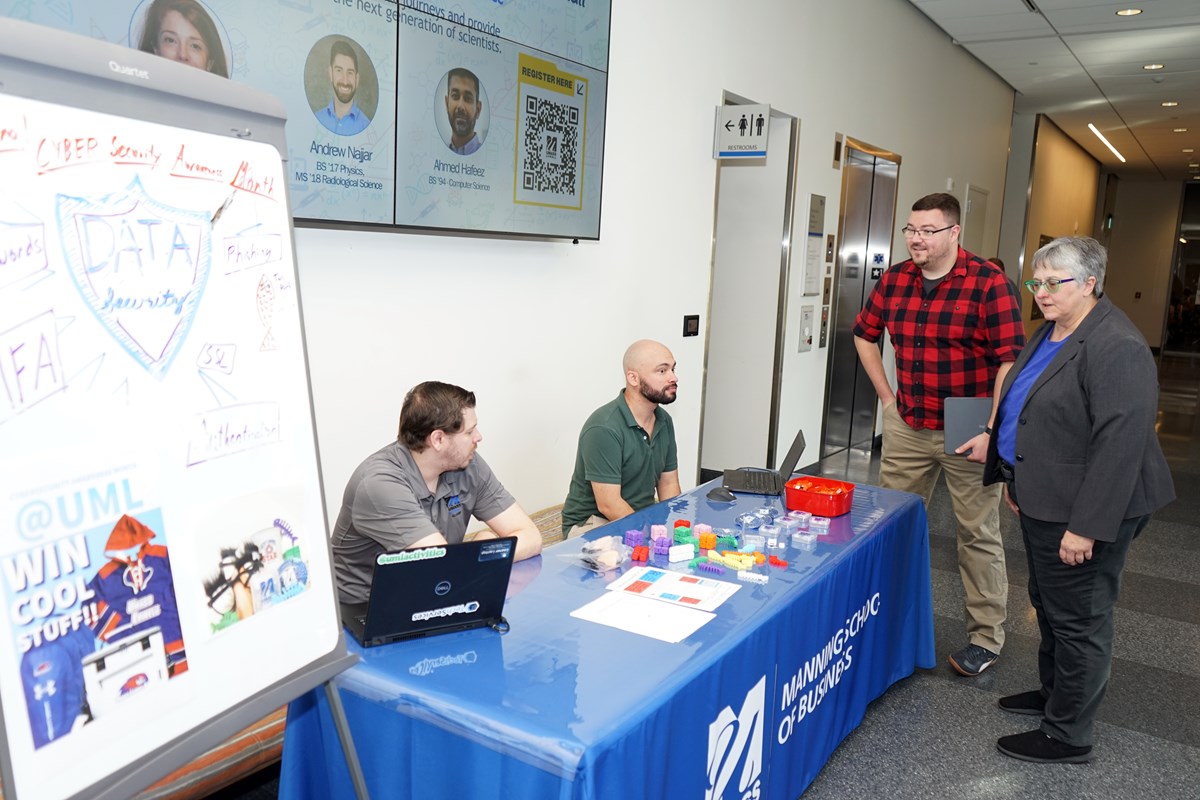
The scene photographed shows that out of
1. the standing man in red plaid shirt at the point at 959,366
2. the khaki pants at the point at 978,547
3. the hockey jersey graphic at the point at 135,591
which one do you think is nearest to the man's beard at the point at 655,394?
the standing man in red plaid shirt at the point at 959,366

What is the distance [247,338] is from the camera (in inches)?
57.1

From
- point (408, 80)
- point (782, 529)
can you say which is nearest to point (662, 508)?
point (782, 529)

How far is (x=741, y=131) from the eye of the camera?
4.68 m

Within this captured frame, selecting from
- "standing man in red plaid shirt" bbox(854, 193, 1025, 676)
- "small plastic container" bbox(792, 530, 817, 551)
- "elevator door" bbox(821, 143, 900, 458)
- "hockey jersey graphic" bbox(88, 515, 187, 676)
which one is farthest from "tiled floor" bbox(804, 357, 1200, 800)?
"elevator door" bbox(821, 143, 900, 458)

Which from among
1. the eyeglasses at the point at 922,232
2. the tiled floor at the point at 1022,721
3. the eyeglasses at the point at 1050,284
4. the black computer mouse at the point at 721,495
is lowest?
the tiled floor at the point at 1022,721

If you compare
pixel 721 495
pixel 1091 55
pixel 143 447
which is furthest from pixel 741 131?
pixel 1091 55

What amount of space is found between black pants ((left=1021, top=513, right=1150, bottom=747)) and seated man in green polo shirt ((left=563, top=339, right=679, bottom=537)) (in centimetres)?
124

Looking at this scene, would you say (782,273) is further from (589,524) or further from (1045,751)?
(1045,751)

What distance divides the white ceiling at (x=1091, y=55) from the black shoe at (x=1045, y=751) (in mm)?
5444

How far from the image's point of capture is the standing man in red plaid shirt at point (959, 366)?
3352mm

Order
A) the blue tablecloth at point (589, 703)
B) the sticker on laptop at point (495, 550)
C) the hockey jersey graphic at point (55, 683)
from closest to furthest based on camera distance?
the hockey jersey graphic at point (55, 683)
the blue tablecloth at point (589, 703)
the sticker on laptop at point (495, 550)

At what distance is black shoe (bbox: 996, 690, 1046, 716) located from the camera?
3041 millimetres

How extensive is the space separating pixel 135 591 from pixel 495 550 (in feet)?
2.45

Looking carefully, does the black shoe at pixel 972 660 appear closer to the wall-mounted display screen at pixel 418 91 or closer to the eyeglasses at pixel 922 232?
the eyeglasses at pixel 922 232
